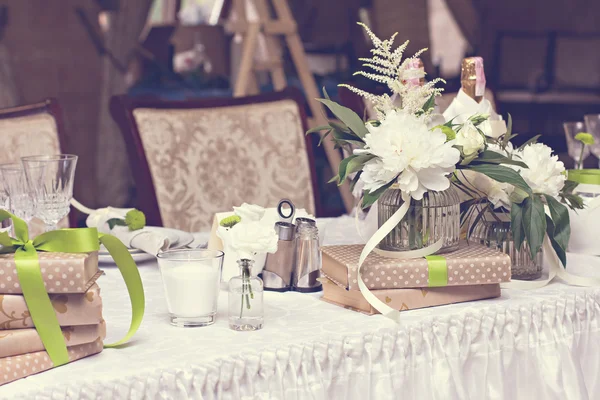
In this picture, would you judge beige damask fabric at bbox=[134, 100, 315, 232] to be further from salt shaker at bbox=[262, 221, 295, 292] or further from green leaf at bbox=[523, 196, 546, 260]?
green leaf at bbox=[523, 196, 546, 260]

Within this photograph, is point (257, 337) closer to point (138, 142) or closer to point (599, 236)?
point (599, 236)

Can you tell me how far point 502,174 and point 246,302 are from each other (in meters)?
0.43

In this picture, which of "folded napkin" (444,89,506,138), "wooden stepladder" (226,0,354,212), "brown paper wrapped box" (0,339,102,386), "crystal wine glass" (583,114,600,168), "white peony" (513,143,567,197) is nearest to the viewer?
"brown paper wrapped box" (0,339,102,386)

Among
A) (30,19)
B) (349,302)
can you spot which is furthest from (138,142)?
(30,19)

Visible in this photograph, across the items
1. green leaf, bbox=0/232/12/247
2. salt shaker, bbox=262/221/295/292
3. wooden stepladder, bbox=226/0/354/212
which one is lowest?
salt shaker, bbox=262/221/295/292

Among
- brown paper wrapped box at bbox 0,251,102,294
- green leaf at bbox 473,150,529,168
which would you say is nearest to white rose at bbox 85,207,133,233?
brown paper wrapped box at bbox 0,251,102,294

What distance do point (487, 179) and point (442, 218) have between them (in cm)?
12

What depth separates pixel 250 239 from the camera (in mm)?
1200

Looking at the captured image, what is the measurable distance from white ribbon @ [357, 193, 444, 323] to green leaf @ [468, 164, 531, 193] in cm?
12

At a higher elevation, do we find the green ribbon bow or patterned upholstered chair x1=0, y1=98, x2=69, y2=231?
patterned upholstered chair x1=0, y1=98, x2=69, y2=231

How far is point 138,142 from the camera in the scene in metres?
2.14

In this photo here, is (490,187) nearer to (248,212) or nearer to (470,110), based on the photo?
(470,110)

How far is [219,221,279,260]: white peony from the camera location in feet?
3.94

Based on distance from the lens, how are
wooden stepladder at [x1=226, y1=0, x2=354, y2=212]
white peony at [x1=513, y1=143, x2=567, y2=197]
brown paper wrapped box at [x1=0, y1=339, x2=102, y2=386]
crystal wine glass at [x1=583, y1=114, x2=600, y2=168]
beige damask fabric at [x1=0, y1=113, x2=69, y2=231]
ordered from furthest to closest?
wooden stepladder at [x1=226, y1=0, x2=354, y2=212] < beige damask fabric at [x1=0, y1=113, x2=69, y2=231] < crystal wine glass at [x1=583, y1=114, x2=600, y2=168] < white peony at [x1=513, y1=143, x2=567, y2=197] < brown paper wrapped box at [x1=0, y1=339, x2=102, y2=386]
